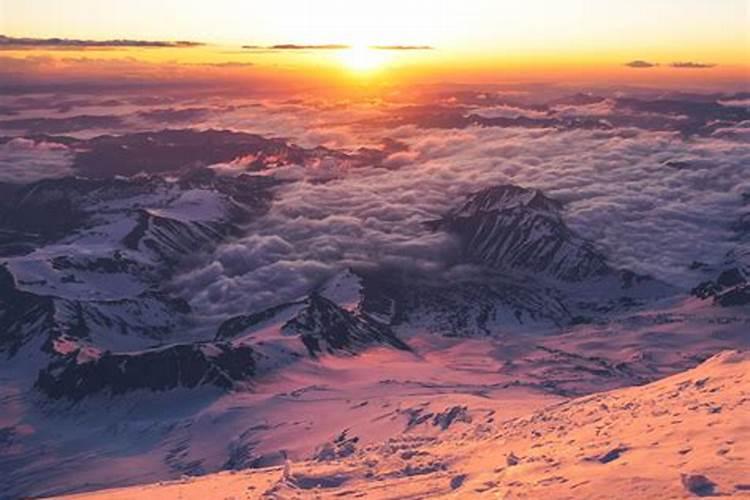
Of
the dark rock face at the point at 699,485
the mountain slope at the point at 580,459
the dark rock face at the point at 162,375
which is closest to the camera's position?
the dark rock face at the point at 699,485

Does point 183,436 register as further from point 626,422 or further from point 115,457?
point 626,422

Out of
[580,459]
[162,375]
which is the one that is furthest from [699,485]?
[162,375]

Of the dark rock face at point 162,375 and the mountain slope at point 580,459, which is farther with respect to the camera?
the dark rock face at point 162,375

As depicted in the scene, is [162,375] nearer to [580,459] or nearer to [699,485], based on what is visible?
[580,459]

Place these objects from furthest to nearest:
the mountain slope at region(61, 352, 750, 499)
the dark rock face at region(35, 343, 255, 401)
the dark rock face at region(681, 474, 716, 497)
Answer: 1. the dark rock face at region(35, 343, 255, 401)
2. the mountain slope at region(61, 352, 750, 499)
3. the dark rock face at region(681, 474, 716, 497)

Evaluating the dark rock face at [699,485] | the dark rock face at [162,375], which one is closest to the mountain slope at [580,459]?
the dark rock face at [699,485]

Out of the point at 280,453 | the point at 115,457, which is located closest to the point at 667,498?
the point at 280,453

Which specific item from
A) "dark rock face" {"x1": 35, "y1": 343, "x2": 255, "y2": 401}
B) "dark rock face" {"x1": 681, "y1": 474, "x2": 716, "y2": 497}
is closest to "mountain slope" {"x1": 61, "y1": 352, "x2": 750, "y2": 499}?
"dark rock face" {"x1": 681, "y1": 474, "x2": 716, "y2": 497}

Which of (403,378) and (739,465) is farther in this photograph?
(403,378)

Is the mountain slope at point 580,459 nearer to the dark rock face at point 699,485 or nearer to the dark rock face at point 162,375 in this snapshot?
the dark rock face at point 699,485

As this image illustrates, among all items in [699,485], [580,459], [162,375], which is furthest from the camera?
[162,375]

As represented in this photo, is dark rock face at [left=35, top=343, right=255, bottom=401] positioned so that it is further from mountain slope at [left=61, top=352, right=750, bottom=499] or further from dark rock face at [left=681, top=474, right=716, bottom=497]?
dark rock face at [left=681, top=474, right=716, bottom=497]
